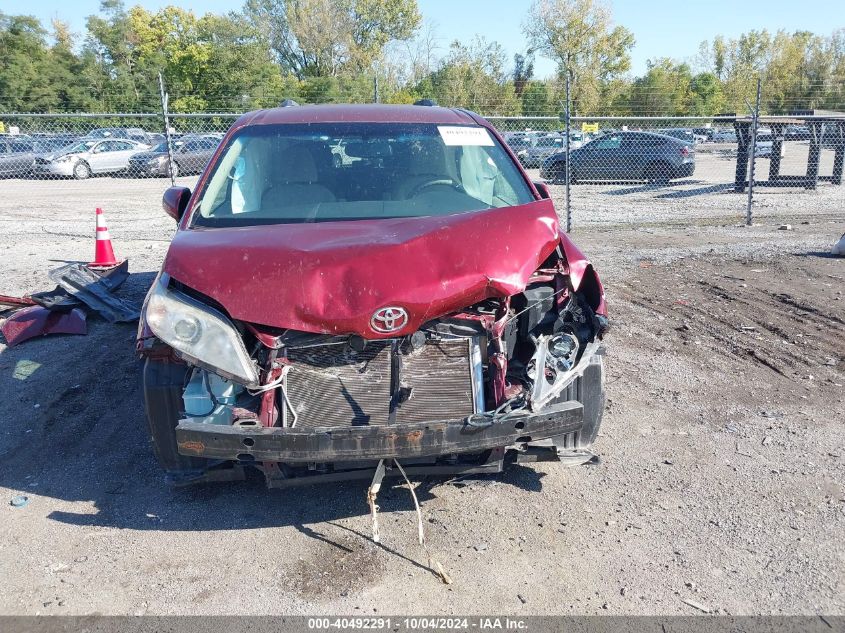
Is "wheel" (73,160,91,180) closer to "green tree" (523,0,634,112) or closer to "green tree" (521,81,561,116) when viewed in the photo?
"green tree" (521,81,561,116)

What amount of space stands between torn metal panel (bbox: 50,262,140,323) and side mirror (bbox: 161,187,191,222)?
2.21m

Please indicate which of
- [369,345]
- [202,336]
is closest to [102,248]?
[202,336]

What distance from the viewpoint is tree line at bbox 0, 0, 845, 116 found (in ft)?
98.7

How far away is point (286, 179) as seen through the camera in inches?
172

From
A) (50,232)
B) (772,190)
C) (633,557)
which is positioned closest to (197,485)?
(633,557)

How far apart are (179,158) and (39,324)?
56.1 ft

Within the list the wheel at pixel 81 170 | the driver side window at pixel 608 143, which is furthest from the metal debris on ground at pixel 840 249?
the wheel at pixel 81 170

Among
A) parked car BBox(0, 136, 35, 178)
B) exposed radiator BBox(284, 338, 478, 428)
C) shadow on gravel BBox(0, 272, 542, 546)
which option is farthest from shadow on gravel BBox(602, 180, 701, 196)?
parked car BBox(0, 136, 35, 178)

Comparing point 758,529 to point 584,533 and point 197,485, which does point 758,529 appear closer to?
point 584,533

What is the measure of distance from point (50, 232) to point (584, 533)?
11623mm

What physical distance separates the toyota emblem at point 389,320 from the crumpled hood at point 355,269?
2 cm

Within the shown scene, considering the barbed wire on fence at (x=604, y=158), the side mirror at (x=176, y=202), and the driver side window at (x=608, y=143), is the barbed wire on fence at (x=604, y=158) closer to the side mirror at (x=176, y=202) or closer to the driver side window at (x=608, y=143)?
the driver side window at (x=608, y=143)

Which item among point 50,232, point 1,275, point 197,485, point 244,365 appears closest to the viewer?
point 244,365

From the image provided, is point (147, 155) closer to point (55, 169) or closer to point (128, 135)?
point (55, 169)
